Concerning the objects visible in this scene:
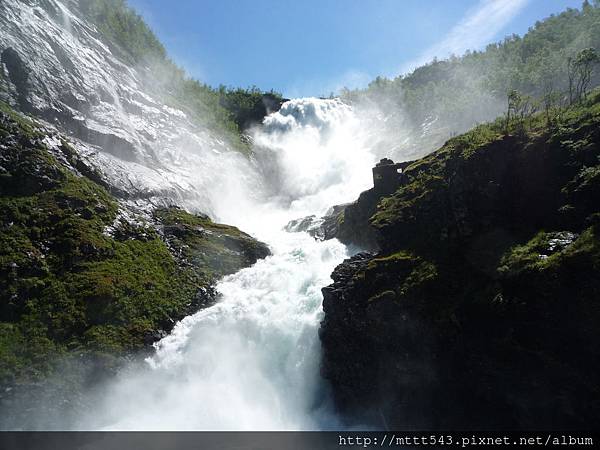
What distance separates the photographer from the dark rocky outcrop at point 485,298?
18.9 m

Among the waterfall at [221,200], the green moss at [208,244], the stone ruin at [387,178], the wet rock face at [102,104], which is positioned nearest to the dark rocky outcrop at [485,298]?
the waterfall at [221,200]

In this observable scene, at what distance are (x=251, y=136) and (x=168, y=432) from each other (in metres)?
95.4

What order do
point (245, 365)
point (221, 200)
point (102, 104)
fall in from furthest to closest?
point (221, 200)
point (102, 104)
point (245, 365)

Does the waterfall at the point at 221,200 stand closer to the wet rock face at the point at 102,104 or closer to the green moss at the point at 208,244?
the wet rock face at the point at 102,104

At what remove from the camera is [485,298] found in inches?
850

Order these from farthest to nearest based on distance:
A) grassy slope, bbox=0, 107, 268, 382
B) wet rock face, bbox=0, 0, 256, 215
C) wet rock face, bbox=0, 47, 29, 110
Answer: wet rock face, bbox=0, 0, 256, 215 < wet rock face, bbox=0, 47, 29, 110 < grassy slope, bbox=0, 107, 268, 382

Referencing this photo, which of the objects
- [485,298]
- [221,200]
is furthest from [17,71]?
[485,298]

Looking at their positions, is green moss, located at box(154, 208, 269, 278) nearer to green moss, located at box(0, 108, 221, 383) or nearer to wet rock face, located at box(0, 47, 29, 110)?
green moss, located at box(0, 108, 221, 383)

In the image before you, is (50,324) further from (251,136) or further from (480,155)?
→ (251,136)

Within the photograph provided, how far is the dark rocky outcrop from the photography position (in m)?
18.9

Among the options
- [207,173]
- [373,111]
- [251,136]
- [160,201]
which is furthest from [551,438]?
[373,111]

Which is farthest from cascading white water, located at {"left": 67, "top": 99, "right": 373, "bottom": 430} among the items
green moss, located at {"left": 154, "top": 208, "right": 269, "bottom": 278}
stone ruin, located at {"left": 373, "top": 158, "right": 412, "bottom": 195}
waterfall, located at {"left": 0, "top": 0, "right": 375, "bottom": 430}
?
stone ruin, located at {"left": 373, "top": 158, "right": 412, "bottom": 195}

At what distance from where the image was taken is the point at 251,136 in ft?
367

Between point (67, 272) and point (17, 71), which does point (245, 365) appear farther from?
point (17, 71)
